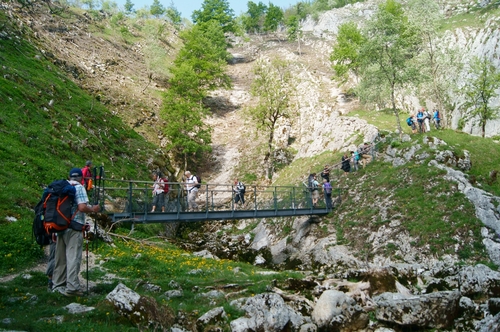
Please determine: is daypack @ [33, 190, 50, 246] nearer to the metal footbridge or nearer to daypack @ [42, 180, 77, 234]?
daypack @ [42, 180, 77, 234]

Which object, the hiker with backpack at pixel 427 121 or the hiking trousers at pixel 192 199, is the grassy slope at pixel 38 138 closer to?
the hiking trousers at pixel 192 199

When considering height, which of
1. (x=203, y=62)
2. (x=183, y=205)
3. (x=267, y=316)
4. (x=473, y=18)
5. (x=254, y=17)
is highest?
(x=254, y=17)

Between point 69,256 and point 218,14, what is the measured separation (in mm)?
85985

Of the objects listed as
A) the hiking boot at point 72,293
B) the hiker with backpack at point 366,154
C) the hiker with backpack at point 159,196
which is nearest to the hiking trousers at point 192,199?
the hiker with backpack at point 159,196

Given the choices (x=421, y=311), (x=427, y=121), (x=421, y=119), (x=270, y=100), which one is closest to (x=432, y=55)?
(x=427, y=121)

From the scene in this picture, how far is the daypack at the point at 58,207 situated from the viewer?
8.55 meters

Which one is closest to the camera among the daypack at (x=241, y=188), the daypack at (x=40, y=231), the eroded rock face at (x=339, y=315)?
the daypack at (x=40, y=231)

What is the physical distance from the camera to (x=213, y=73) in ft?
182

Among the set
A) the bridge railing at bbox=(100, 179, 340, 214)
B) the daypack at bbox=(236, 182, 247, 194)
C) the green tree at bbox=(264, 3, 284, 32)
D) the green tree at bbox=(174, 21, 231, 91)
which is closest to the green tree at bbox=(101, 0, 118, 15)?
the green tree at bbox=(174, 21, 231, 91)

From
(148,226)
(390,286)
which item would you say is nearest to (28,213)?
(148,226)

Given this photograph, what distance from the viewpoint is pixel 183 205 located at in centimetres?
1952

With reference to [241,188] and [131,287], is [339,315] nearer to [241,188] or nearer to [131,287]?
[131,287]

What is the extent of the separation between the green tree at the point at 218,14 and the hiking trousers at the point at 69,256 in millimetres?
82070

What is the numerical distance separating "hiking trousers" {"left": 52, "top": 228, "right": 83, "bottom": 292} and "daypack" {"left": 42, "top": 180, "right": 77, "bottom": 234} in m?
0.36
